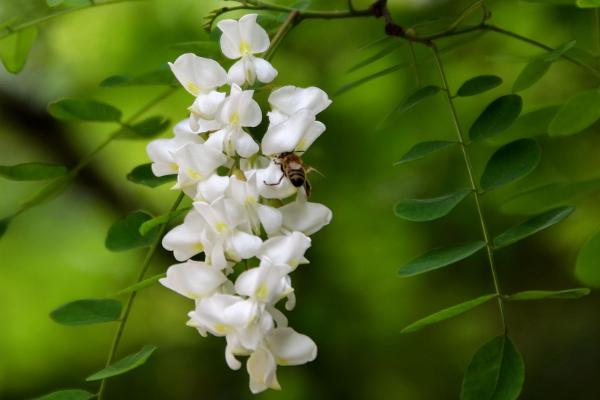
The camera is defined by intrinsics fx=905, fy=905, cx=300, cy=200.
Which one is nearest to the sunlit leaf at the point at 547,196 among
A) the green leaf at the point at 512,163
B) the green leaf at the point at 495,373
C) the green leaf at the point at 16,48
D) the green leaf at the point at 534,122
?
the green leaf at the point at 534,122

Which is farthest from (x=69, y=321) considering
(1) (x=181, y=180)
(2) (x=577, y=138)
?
(2) (x=577, y=138)

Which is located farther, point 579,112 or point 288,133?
point 579,112

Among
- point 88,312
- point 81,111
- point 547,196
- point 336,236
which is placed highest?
point 81,111

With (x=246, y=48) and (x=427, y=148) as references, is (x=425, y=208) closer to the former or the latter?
(x=427, y=148)

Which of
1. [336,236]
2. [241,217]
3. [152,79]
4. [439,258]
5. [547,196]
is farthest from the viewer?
[336,236]

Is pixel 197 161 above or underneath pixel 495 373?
above

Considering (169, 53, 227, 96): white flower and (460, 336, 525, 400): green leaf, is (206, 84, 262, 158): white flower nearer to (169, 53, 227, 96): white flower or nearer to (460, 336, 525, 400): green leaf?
(169, 53, 227, 96): white flower

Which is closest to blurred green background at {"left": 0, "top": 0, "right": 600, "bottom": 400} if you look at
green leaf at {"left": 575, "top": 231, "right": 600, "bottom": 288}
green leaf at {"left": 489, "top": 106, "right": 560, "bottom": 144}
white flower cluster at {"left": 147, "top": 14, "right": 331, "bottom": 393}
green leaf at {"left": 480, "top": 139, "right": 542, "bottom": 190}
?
green leaf at {"left": 489, "top": 106, "right": 560, "bottom": 144}

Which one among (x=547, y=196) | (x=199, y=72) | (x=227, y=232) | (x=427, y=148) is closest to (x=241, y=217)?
(x=227, y=232)

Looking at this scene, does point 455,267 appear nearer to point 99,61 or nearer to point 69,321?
point 99,61

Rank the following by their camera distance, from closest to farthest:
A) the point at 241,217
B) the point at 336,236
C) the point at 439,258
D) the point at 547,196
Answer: the point at 241,217
the point at 439,258
the point at 547,196
the point at 336,236
